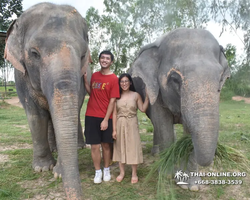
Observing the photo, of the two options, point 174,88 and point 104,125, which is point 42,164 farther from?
point 174,88

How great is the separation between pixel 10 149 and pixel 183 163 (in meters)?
3.59

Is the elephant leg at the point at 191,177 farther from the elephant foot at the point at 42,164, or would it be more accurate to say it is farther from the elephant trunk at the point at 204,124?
the elephant foot at the point at 42,164

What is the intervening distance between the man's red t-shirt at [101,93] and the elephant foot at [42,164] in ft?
3.49

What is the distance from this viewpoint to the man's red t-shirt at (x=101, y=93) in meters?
3.25

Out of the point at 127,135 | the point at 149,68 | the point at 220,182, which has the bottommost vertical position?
the point at 220,182

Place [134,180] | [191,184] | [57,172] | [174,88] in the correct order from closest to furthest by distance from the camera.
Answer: [174,88] → [191,184] → [134,180] → [57,172]

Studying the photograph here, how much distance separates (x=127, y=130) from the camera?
126 inches

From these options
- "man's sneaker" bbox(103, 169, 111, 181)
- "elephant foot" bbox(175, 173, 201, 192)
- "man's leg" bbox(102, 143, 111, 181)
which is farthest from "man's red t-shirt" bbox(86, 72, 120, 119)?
"elephant foot" bbox(175, 173, 201, 192)

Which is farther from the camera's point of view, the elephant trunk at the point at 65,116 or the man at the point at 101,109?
the man at the point at 101,109

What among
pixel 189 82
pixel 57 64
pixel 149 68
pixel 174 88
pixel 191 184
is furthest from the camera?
pixel 149 68

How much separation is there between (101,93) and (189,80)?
1.32 metres

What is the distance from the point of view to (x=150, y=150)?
470cm

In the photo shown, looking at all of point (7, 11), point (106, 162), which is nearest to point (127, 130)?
point (106, 162)

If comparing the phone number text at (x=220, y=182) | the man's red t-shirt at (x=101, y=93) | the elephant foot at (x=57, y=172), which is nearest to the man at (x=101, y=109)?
the man's red t-shirt at (x=101, y=93)
